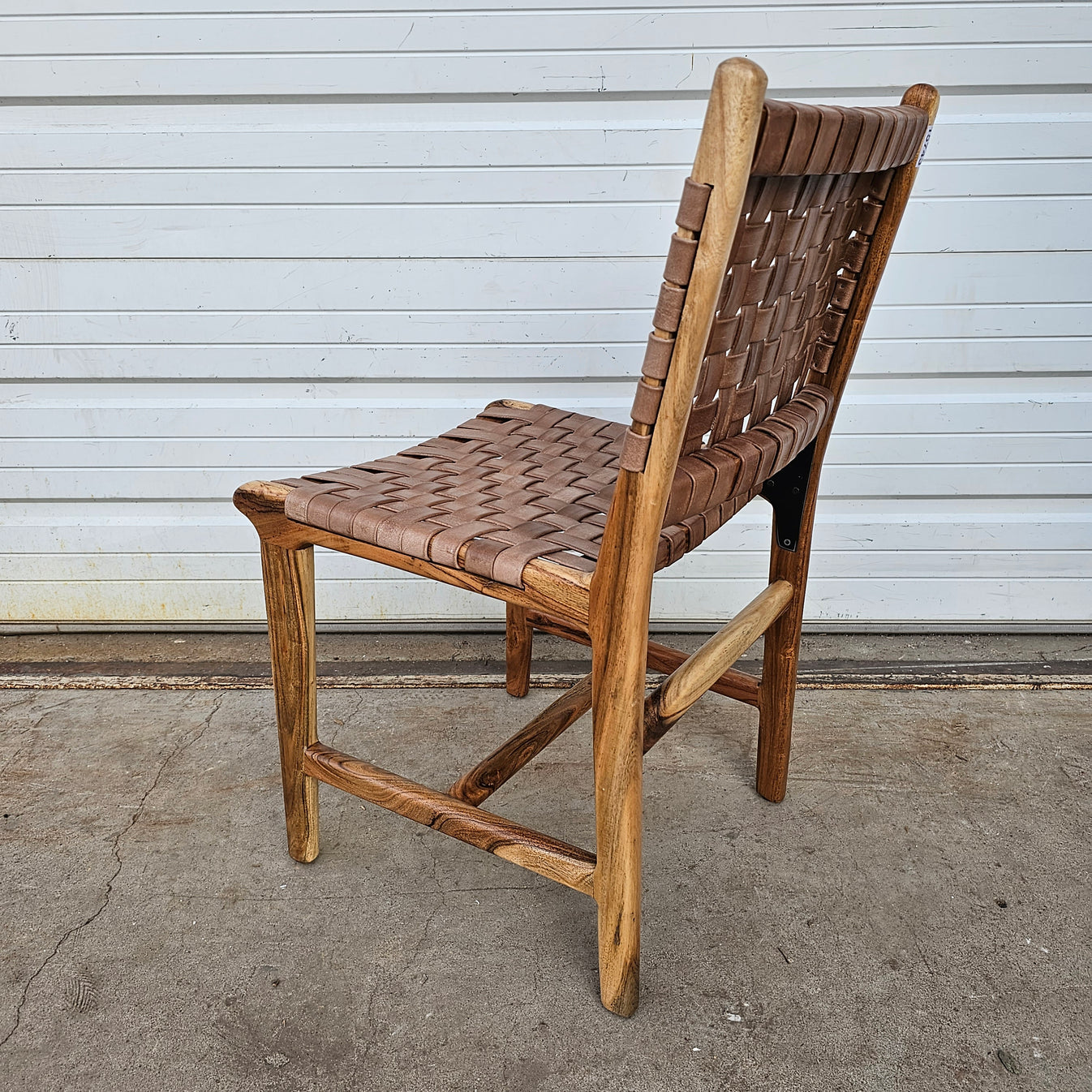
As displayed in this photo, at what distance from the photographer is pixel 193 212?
6.67ft

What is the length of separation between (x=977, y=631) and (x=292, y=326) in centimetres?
167

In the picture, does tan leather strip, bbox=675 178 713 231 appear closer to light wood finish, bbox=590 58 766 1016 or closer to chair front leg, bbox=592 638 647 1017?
light wood finish, bbox=590 58 766 1016

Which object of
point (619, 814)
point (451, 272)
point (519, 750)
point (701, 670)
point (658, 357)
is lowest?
point (519, 750)

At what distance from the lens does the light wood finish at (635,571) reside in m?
0.83

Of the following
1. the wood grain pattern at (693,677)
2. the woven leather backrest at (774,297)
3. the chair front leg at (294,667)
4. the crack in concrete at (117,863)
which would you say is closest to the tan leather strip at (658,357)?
the woven leather backrest at (774,297)

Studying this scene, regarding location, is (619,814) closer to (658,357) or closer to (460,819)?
(460,819)

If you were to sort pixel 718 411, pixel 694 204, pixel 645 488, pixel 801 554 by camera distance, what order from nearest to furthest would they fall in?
pixel 694 204, pixel 645 488, pixel 718 411, pixel 801 554

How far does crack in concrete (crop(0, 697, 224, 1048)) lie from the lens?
133 centimetres

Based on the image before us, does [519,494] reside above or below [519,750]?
above

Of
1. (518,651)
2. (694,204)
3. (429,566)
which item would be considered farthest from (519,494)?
(518,651)

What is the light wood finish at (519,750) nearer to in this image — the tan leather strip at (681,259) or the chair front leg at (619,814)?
the chair front leg at (619,814)

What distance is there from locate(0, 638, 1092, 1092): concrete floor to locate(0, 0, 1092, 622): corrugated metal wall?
412 mm

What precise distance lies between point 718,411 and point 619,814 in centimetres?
48

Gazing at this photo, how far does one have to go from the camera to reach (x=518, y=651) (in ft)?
6.64
